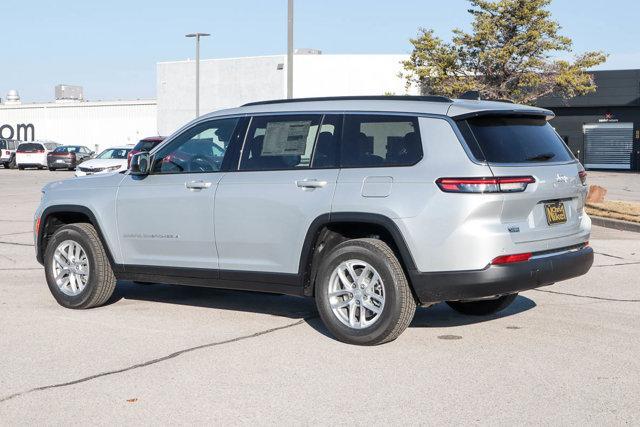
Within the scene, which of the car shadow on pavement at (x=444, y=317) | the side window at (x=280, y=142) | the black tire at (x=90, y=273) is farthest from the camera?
the black tire at (x=90, y=273)

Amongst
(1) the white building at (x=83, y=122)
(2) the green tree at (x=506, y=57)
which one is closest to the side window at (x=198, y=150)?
(2) the green tree at (x=506, y=57)

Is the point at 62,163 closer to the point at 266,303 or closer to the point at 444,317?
the point at 266,303

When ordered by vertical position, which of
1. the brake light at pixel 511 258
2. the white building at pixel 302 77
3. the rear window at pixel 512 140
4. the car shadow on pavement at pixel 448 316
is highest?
the white building at pixel 302 77

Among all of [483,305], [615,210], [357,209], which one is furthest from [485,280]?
[615,210]

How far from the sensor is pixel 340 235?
7.44 m

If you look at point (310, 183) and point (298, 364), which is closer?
point (298, 364)

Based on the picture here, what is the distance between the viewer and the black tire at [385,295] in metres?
6.89

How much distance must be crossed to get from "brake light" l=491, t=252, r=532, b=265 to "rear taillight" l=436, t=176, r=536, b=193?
46cm

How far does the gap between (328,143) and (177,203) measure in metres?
1.51

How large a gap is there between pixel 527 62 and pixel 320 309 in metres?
Answer: 39.6

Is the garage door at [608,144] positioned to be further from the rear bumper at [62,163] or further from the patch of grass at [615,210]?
the patch of grass at [615,210]

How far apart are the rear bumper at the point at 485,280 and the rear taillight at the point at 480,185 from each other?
0.54 m

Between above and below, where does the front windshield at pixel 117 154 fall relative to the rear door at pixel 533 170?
below

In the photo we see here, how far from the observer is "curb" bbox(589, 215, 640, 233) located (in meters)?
16.3
